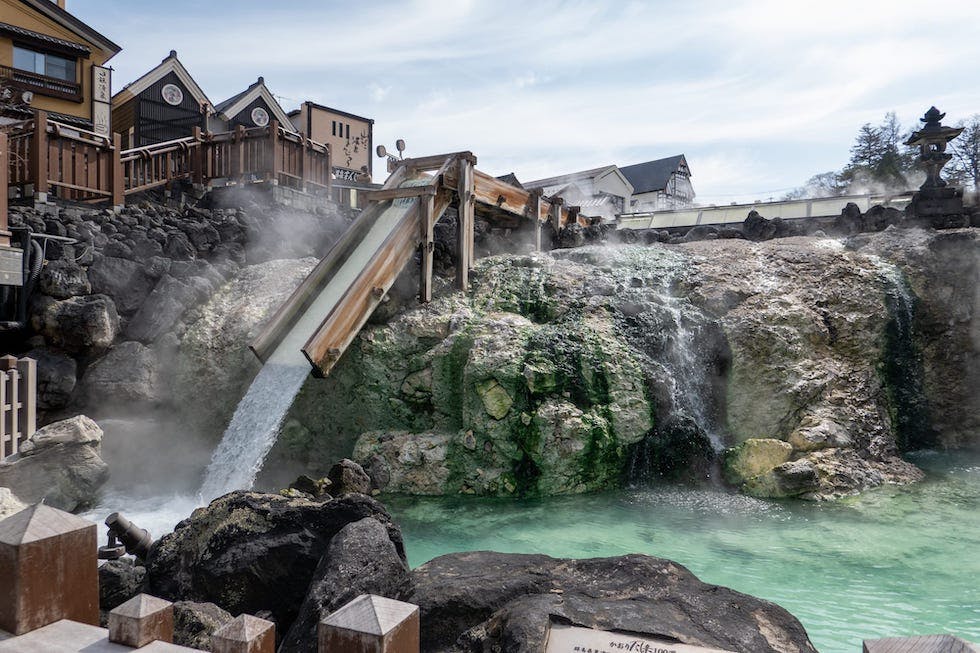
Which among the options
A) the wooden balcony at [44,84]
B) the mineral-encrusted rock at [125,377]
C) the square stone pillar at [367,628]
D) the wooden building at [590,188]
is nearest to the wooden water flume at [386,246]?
the mineral-encrusted rock at [125,377]

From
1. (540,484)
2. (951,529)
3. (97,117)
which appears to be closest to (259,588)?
(540,484)

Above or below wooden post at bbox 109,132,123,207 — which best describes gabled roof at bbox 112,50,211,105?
above

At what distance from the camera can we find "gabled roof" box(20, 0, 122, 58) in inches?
711

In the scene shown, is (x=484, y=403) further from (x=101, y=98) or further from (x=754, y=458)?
(x=101, y=98)

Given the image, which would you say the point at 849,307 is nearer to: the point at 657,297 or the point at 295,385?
the point at 657,297

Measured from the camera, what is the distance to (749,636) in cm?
272

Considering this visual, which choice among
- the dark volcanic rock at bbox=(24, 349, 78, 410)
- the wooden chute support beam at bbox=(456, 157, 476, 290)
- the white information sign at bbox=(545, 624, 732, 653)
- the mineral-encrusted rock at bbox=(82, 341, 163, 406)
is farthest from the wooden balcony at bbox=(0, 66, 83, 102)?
the white information sign at bbox=(545, 624, 732, 653)

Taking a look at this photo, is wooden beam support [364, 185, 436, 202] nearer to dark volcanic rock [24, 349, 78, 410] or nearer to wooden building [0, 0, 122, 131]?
dark volcanic rock [24, 349, 78, 410]

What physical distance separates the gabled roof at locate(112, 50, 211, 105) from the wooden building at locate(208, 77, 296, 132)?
37.4 inches

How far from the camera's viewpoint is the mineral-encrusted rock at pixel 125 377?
8781 millimetres

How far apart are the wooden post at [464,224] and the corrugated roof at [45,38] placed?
594 inches

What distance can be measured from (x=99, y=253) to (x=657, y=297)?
8798mm

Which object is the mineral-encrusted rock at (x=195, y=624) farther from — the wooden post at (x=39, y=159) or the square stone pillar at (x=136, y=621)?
the wooden post at (x=39, y=159)

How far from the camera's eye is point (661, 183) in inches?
1383
